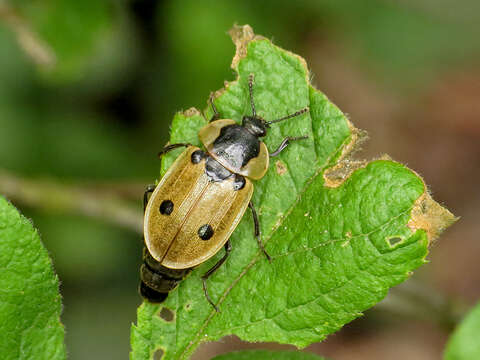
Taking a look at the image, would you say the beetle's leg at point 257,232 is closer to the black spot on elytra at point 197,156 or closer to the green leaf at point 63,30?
the black spot on elytra at point 197,156

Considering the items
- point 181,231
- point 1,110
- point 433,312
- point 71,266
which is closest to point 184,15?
point 1,110

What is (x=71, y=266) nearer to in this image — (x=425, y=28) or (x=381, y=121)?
(x=381, y=121)

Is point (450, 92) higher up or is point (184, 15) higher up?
point (450, 92)

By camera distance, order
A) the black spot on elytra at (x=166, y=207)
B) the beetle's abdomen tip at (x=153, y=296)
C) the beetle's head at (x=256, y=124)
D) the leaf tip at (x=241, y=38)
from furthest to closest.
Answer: the black spot on elytra at (x=166, y=207) < the beetle's head at (x=256, y=124) < the leaf tip at (x=241, y=38) < the beetle's abdomen tip at (x=153, y=296)

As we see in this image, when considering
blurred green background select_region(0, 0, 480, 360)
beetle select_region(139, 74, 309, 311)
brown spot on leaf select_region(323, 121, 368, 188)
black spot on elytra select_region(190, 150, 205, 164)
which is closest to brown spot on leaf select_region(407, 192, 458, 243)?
brown spot on leaf select_region(323, 121, 368, 188)

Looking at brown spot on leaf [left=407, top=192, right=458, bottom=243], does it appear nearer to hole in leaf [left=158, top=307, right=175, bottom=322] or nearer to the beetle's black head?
the beetle's black head

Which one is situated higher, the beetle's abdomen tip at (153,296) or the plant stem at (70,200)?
the beetle's abdomen tip at (153,296)

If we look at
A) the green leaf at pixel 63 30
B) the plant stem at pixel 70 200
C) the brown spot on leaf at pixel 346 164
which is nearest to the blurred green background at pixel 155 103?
the green leaf at pixel 63 30
